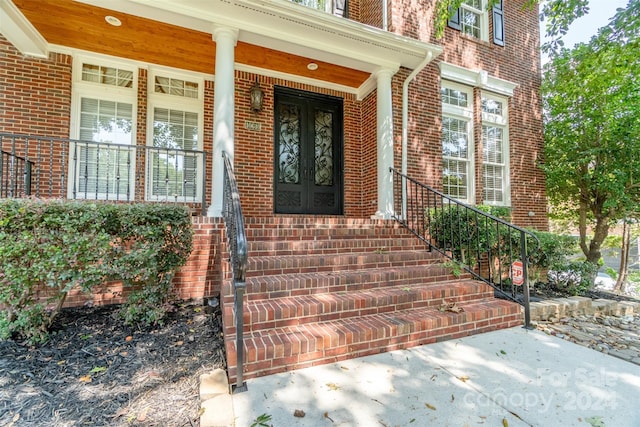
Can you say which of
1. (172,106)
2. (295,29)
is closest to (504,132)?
(295,29)

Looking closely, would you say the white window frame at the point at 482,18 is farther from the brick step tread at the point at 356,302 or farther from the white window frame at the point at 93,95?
the white window frame at the point at 93,95

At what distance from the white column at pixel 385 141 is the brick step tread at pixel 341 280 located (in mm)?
1376

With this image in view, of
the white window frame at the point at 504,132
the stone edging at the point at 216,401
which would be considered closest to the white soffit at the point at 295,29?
the white window frame at the point at 504,132

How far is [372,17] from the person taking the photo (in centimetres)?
561

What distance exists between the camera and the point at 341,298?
9.10ft

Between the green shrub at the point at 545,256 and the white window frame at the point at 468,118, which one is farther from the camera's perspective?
the white window frame at the point at 468,118

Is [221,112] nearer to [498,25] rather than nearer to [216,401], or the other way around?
[216,401]

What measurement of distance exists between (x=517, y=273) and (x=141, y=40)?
18.7 feet

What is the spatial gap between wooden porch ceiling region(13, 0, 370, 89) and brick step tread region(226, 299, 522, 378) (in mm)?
3992

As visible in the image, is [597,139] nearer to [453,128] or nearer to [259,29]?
[453,128]

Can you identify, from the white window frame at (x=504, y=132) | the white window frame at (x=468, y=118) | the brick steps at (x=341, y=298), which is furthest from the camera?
the white window frame at (x=504, y=132)

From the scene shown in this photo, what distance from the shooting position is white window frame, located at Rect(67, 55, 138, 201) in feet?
14.0

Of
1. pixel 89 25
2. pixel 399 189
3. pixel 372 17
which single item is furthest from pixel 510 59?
pixel 89 25

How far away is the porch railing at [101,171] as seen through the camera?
3.82 m
